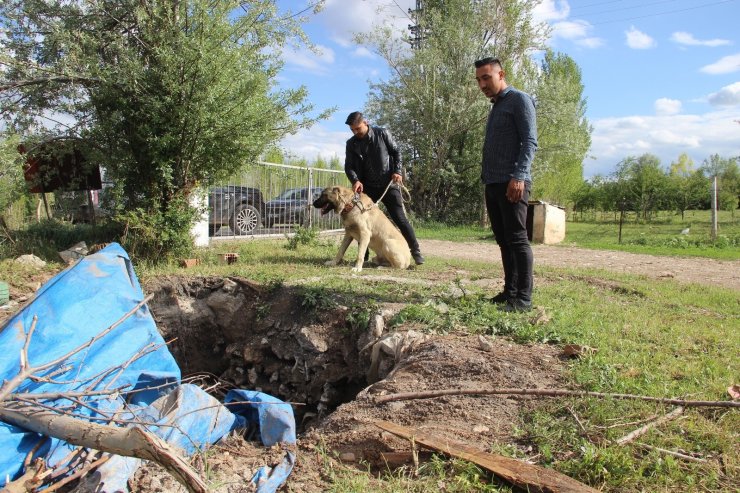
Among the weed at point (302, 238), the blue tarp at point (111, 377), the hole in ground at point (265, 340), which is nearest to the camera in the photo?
the blue tarp at point (111, 377)

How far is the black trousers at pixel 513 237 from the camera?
4.29 meters

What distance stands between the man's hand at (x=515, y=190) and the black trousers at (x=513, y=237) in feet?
0.23

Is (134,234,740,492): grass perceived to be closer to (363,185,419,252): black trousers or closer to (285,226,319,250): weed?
(363,185,419,252): black trousers

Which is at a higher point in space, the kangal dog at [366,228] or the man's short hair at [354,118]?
the man's short hair at [354,118]

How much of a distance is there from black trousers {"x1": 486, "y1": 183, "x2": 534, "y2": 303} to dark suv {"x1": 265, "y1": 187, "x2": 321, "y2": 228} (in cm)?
759

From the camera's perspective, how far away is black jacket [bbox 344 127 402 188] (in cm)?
669

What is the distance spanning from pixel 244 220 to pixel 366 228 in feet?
17.0

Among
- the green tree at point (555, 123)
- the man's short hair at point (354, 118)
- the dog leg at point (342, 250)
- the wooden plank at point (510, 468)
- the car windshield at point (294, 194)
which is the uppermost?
the green tree at point (555, 123)

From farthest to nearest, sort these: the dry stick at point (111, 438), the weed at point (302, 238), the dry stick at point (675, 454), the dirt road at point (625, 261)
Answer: the weed at point (302, 238) < the dirt road at point (625, 261) < the dry stick at point (675, 454) < the dry stick at point (111, 438)

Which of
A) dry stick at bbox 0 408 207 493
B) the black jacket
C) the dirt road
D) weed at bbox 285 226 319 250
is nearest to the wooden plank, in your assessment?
dry stick at bbox 0 408 207 493

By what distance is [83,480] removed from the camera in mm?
2549

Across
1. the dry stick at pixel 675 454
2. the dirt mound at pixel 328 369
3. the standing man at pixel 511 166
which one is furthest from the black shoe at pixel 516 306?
the dry stick at pixel 675 454

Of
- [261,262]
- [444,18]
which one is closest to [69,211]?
[261,262]

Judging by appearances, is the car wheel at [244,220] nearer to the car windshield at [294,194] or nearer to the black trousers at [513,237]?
the car windshield at [294,194]
